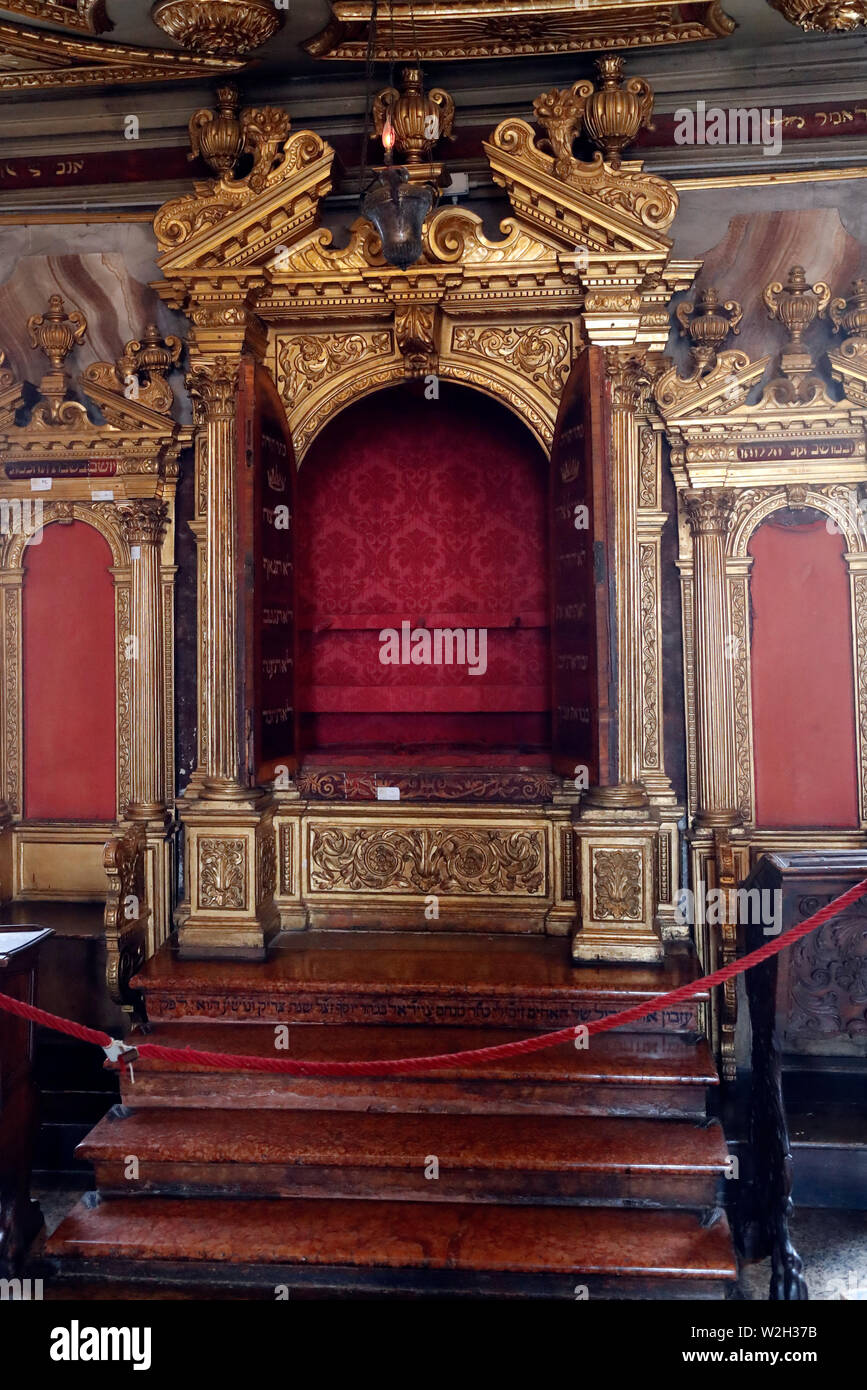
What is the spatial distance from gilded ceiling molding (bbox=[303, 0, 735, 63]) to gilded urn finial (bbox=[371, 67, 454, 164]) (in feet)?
0.42

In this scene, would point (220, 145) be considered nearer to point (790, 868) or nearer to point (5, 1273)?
point (790, 868)

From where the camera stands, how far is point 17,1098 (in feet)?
11.5

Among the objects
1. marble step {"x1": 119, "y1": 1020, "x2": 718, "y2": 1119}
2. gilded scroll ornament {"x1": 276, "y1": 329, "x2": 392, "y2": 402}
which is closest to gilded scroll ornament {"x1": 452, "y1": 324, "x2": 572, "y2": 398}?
gilded scroll ornament {"x1": 276, "y1": 329, "x2": 392, "y2": 402}

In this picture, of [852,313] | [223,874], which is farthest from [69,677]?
[852,313]

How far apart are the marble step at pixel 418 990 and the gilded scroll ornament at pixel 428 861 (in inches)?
18.4

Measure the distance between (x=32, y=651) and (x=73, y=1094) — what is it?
2111 millimetres

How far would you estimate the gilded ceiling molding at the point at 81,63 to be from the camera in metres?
4.59

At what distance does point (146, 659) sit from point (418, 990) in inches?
83.0

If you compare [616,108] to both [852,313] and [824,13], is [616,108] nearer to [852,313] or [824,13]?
[824,13]

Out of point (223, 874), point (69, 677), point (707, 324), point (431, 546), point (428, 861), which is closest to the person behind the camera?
point (223, 874)

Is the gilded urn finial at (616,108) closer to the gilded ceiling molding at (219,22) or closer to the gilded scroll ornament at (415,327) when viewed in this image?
the gilded scroll ornament at (415,327)

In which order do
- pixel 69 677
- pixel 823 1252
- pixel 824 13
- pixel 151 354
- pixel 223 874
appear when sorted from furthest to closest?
pixel 69 677
pixel 151 354
pixel 223 874
pixel 824 13
pixel 823 1252

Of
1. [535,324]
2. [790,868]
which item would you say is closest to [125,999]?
[790,868]

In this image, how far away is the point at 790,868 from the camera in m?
3.38
